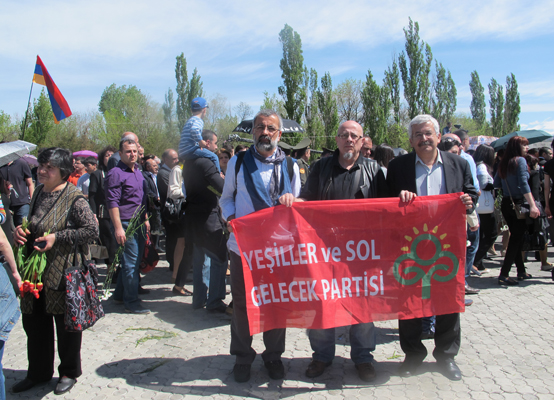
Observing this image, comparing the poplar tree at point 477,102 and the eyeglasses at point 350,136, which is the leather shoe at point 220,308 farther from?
the poplar tree at point 477,102

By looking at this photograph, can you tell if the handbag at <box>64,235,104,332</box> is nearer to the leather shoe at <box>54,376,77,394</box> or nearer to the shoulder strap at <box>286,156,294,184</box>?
the leather shoe at <box>54,376,77,394</box>

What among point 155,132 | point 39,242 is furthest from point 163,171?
point 155,132

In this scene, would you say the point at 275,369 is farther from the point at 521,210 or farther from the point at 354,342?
the point at 521,210

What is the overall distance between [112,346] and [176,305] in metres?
1.50

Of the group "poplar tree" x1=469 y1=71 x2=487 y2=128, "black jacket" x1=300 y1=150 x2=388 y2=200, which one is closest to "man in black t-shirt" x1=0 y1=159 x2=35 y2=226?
"black jacket" x1=300 y1=150 x2=388 y2=200

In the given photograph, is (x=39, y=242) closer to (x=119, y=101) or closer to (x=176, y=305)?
(x=176, y=305)

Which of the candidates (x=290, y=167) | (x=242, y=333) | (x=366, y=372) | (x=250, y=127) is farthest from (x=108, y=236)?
(x=250, y=127)

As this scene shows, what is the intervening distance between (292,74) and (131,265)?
32327 mm

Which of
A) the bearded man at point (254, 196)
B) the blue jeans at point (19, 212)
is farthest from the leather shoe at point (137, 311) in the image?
the blue jeans at point (19, 212)

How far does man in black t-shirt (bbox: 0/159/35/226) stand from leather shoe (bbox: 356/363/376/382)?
6634 millimetres

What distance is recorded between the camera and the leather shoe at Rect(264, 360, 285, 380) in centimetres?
354

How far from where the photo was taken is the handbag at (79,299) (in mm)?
3264

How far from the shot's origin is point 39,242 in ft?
10.8

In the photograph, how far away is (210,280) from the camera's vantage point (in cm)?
530
